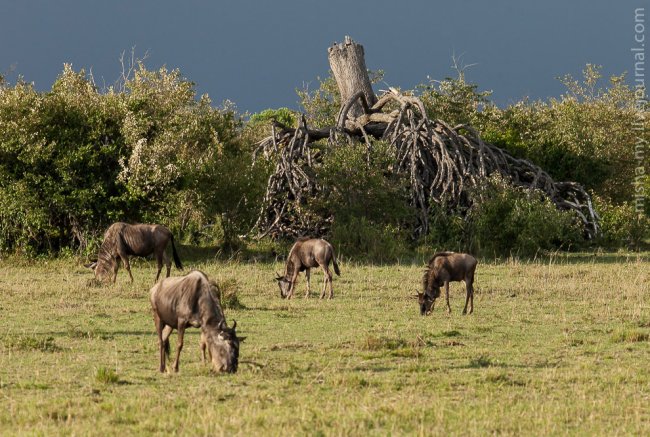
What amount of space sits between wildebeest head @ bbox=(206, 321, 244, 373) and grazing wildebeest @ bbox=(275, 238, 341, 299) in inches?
343

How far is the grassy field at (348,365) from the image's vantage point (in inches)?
372

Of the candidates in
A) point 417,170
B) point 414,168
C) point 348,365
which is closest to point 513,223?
point 414,168

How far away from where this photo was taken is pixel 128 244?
22734 millimetres

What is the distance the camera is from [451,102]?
41.8 m

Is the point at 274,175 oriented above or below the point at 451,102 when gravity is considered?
below

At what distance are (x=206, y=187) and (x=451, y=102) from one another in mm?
15572

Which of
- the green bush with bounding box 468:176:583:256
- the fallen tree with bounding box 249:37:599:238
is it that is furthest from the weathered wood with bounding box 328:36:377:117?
the green bush with bounding box 468:176:583:256

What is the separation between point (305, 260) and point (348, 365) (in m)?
7.92

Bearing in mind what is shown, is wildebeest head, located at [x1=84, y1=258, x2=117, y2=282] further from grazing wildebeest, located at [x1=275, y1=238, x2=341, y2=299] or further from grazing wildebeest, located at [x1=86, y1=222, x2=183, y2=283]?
grazing wildebeest, located at [x1=275, y1=238, x2=341, y2=299]

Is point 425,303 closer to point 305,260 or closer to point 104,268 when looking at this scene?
point 305,260

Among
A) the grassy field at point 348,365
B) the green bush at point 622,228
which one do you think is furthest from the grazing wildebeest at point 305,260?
the green bush at point 622,228

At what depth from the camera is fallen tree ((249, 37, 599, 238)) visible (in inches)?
1264

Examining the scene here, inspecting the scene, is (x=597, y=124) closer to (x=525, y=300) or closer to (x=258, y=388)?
(x=525, y=300)

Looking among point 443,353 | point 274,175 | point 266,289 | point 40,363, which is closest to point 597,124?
point 274,175
